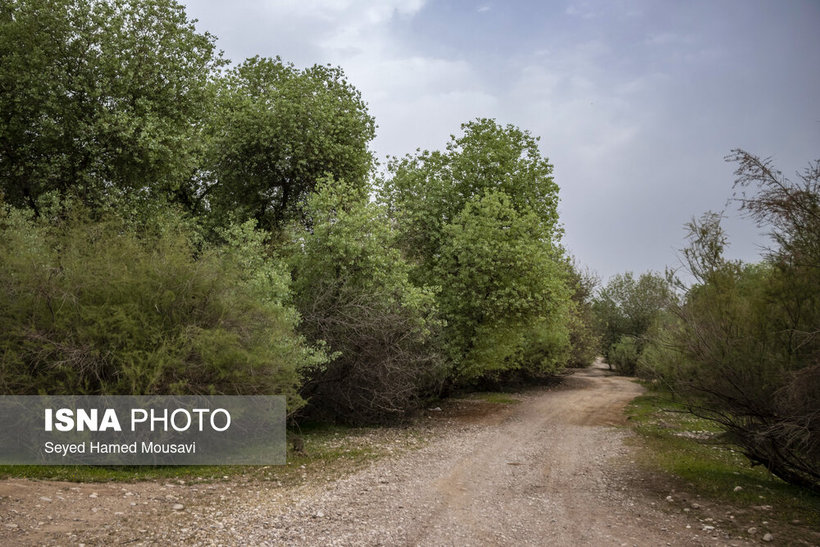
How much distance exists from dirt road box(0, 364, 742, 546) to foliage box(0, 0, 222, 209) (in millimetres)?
12834

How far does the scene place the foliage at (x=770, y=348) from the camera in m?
10.1

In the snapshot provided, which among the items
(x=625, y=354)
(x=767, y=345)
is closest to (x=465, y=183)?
(x=767, y=345)

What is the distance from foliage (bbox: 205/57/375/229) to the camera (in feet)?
78.7

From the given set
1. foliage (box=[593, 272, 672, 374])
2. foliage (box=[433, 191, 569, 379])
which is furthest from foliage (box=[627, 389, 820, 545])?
foliage (box=[593, 272, 672, 374])

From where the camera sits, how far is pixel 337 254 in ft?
59.1

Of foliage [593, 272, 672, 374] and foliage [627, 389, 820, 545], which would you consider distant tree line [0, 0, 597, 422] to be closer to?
foliage [627, 389, 820, 545]

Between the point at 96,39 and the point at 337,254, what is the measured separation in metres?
10.9

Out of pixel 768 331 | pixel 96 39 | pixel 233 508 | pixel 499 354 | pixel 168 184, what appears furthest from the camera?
pixel 499 354

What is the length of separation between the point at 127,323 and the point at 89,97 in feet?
36.8

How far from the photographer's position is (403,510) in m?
9.96

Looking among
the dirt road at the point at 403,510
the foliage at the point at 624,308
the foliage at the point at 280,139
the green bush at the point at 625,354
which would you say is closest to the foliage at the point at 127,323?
the dirt road at the point at 403,510

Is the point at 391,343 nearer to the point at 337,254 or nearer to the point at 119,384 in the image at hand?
the point at 337,254

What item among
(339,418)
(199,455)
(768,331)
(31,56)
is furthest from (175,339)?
(31,56)

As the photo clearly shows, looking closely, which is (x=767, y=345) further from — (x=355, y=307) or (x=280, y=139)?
(x=280, y=139)
